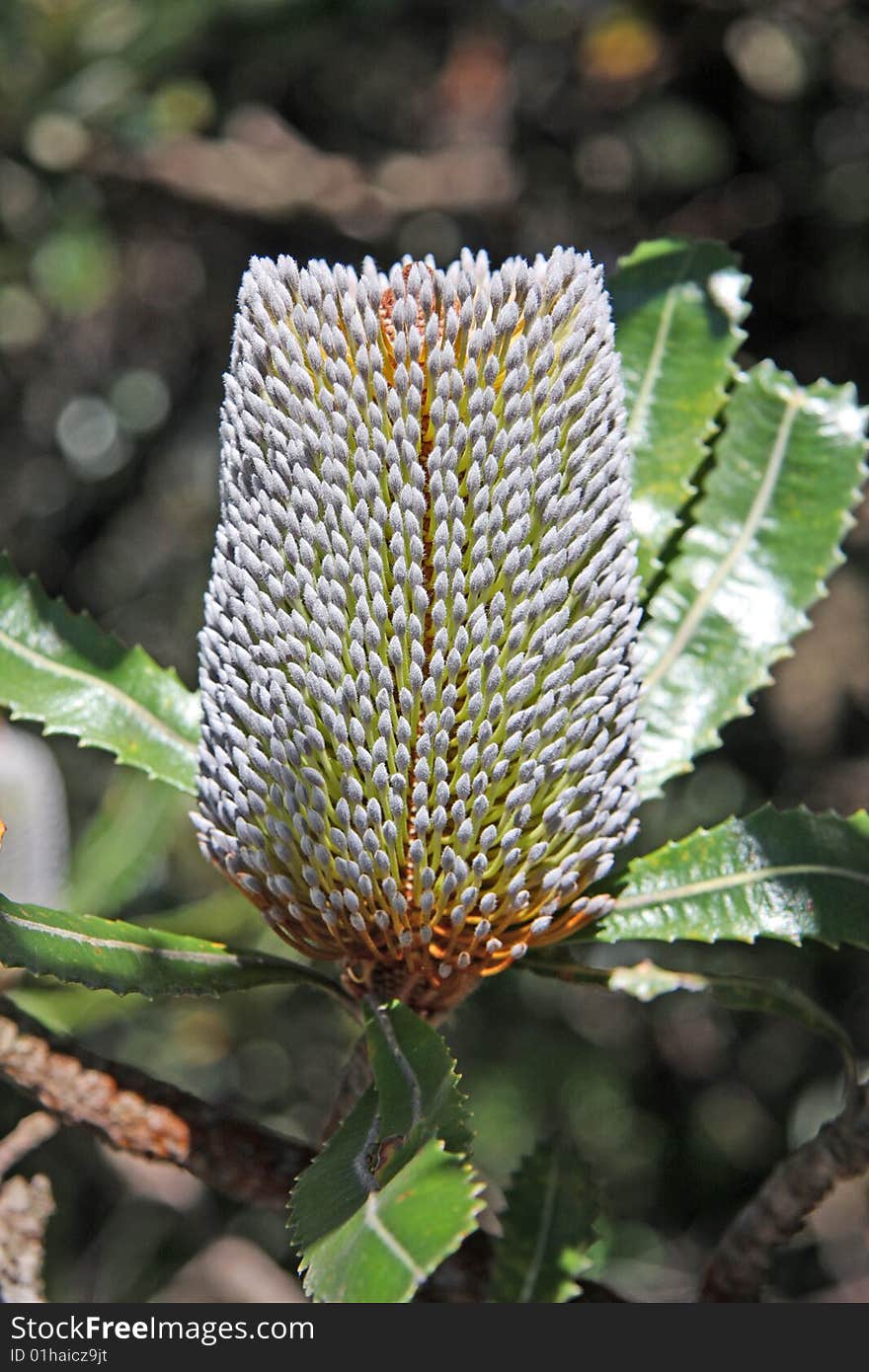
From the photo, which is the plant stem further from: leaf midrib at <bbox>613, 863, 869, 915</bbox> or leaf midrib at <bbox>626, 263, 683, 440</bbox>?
leaf midrib at <bbox>626, 263, 683, 440</bbox>

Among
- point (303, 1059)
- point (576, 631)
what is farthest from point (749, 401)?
point (303, 1059)

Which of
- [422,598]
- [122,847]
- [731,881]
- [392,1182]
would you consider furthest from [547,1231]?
[122,847]

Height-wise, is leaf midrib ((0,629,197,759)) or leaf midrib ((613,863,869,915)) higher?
leaf midrib ((0,629,197,759))

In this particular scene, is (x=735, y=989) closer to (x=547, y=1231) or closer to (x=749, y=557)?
(x=547, y=1231)

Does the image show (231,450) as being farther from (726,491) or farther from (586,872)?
(726,491)

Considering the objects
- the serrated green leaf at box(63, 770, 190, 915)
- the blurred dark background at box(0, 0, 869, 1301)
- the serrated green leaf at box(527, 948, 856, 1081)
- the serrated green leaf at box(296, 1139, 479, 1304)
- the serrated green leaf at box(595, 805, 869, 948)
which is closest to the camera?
the serrated green leaf at box(296, 1139, 479, 1304)

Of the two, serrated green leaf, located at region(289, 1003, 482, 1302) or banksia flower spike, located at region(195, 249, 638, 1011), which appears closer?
serrated green leaf, located at region(289, 1003, 482, 1302)

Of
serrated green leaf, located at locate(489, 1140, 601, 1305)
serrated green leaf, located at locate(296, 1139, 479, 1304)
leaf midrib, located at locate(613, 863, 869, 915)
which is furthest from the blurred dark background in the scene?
serrated green leaf, located at locate(296, 1139, 479, 1304)
